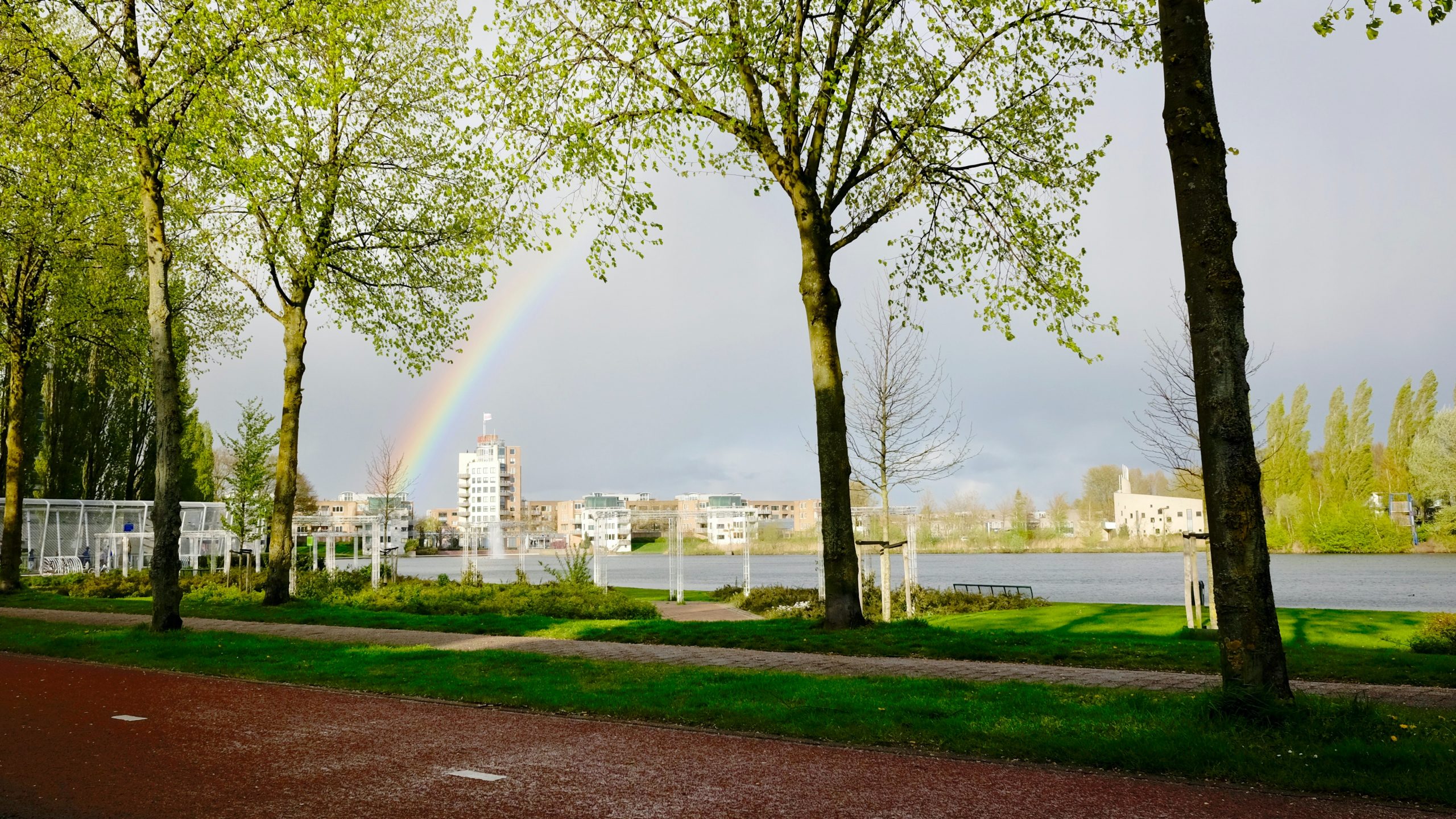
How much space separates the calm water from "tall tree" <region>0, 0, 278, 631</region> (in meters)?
14.6

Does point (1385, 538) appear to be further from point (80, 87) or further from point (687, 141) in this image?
point (80, 87)

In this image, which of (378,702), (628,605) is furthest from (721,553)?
(378,702)

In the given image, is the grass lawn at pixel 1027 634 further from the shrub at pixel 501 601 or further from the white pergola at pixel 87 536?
the white pergola at pixel 87 536

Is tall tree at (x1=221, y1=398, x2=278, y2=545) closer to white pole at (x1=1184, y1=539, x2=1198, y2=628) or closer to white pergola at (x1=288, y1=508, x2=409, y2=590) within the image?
white pergola at (x1=288, y1=508, x2=409, y2=590)

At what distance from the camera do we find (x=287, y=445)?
20500 mm

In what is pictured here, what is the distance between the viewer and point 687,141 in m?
14.4

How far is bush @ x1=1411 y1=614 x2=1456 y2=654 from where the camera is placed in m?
11.6

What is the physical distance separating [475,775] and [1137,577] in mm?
51401

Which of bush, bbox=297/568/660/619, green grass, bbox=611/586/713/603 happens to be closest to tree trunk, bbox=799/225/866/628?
bush, bbox=297/568/660/619

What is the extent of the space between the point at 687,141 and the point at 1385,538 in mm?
72085

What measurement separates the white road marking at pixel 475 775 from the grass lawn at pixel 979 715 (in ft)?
6.76

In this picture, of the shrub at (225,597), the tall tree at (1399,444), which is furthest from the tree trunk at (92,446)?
the tall tree at (1399,444)

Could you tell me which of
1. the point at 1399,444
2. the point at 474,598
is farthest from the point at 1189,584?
the point at 1399,444

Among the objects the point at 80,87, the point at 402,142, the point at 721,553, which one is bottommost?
the point at 721,553
